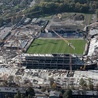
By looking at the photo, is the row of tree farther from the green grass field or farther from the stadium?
the green grass field

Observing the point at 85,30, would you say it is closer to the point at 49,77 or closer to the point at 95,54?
the point at 95,54

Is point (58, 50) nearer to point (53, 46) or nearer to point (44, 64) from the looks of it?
point (53, 46)

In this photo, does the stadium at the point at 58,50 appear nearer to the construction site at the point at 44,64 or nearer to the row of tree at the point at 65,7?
the construction site at the point at 44,64

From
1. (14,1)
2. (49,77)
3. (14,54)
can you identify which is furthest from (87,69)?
(14,1)

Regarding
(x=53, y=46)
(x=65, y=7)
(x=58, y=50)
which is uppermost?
(x=58, y=50)

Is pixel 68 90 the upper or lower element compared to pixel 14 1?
upper

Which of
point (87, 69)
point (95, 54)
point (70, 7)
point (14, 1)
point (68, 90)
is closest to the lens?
point (68, 90)

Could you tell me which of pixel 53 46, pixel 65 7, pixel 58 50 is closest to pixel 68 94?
pixel 58 50

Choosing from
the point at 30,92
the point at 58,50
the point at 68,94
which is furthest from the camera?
the point at 58,50

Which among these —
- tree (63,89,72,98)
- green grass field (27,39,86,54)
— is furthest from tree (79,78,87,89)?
green grass field (27,39,86,54)
